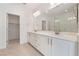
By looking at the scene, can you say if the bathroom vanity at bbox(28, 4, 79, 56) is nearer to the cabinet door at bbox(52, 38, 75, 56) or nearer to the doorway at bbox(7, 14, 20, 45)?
the cabinet door at bbox(52, 38, 75, 56)

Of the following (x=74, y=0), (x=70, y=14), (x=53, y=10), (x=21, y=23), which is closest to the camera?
(x=74, y=0)

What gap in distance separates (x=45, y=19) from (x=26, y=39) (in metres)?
0.73

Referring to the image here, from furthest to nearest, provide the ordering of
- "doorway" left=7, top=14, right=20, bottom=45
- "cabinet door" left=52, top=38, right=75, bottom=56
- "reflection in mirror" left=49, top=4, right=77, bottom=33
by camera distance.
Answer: "doorway" left=7, top=14, right=20, bottom=45 < "reflection in mirror" left=49, top=4, right=77, bottom=33 < "cabinet door" left=52, top=38, right=75, bottom=56

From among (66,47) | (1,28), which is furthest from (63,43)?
(1,28)

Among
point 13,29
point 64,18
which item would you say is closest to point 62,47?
point 64,18

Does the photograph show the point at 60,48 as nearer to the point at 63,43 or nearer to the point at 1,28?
the point at 63,43

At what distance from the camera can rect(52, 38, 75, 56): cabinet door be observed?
4.20ft

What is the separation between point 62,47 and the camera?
4.71ft

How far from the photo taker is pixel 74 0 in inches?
51.3

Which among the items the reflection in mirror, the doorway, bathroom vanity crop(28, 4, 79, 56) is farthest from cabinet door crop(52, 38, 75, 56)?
the doorway

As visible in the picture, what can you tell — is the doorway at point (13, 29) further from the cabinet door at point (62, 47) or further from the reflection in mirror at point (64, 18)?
the cabinet door at point (62, 47)

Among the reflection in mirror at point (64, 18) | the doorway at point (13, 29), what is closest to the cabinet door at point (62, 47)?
the reflection in mirror at point (64, 18)

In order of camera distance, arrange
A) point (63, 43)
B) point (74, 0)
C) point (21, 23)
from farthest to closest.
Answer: point (21, 23)
point (63, 43)
point (74, 0)

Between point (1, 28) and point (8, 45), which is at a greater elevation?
point (1, 28)
